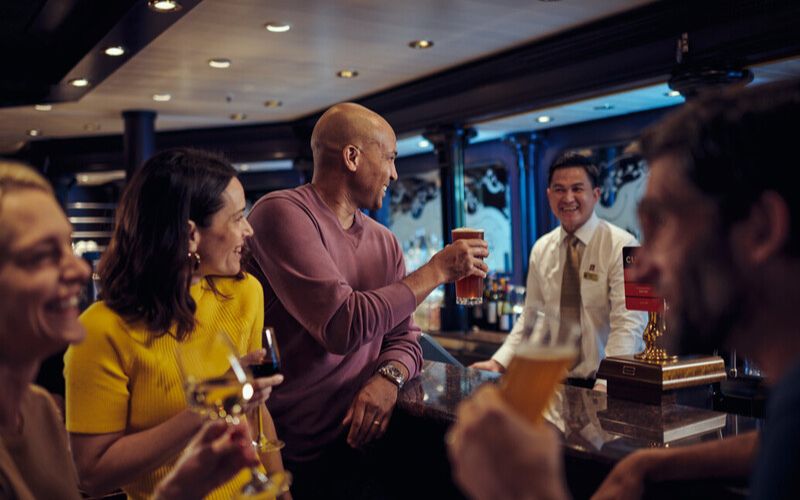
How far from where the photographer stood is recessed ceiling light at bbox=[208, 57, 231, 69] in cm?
607

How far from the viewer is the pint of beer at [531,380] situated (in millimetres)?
1012

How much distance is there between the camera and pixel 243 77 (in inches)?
268

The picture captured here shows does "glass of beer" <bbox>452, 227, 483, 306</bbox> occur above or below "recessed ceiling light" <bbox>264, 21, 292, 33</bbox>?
below

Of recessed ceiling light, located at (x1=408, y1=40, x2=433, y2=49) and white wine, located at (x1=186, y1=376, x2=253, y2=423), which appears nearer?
white wine, located at (x1=186, y1=376, x2=253, y2=423)

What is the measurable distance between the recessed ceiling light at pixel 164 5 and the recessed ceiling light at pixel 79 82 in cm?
242

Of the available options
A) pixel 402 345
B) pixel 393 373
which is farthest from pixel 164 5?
pixel 393 373

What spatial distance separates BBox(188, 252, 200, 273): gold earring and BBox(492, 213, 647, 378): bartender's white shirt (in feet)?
6.18

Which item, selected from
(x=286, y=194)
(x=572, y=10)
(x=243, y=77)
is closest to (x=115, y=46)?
(x=243, y=77)

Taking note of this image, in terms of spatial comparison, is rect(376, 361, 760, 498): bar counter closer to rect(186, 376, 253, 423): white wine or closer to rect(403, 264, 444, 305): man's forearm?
rect(403, 264, 444, 305): man's forearm

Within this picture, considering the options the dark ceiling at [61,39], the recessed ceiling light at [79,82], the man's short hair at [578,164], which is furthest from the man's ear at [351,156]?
the recessed ceiling light at [79,82]

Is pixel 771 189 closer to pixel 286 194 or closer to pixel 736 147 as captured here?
pixel 736 147

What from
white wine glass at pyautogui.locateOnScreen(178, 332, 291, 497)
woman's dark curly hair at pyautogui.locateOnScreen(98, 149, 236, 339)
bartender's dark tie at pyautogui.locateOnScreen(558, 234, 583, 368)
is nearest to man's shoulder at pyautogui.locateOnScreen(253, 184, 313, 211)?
woman's dark curly hair at pyautogui.locateOnScreen(98, 149, 236, 339)

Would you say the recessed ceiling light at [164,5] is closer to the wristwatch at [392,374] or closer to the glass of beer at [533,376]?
the wristwatch at [392,374]

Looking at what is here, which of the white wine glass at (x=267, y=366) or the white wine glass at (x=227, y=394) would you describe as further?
the white wine glass at (x=267, y=366)
